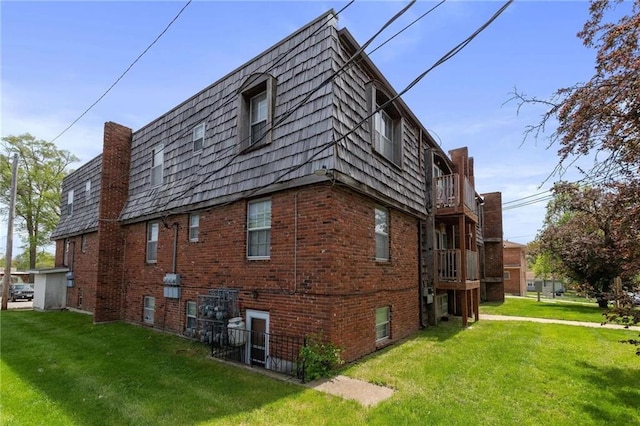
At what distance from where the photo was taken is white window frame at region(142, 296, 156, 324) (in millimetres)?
11408

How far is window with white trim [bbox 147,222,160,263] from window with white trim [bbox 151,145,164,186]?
1.45 metres

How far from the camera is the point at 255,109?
8.68 meters

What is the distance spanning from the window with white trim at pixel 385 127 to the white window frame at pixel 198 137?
16.4ft

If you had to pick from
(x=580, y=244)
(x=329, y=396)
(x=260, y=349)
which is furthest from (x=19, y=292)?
(x=580, y=244)

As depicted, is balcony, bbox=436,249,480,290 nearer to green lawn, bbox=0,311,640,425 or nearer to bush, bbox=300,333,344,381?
green lawn, bbox=0,311,640,425

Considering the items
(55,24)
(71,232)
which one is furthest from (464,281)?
(71,232)

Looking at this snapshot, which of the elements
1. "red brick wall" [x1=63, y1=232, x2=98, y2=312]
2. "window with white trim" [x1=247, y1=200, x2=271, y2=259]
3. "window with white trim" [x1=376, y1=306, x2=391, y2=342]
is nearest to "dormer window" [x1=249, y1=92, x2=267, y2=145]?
"window with white trim" [x1=247, y1=200, x2=271, y2=259]

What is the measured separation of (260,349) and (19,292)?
92.0 feet

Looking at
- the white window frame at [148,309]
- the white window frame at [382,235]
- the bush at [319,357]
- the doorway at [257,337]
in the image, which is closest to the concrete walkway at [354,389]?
the bush at [319,357]

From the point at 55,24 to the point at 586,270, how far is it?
25.7m

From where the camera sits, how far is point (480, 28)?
3922 mm

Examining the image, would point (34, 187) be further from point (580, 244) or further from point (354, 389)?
point (580, 244)

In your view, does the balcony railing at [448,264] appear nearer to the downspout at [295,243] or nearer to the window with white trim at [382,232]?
the window with white trim at [382,232]

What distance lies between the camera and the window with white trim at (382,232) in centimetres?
859
